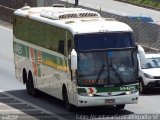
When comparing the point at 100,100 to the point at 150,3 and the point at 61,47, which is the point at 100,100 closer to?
the point at 61,47

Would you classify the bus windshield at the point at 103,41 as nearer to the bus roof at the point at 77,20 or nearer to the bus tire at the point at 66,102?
the bus roof at the point at 77,20

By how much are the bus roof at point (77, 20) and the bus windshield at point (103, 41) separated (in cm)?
17

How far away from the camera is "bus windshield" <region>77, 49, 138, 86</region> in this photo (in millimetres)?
24359

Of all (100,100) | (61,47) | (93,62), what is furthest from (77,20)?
(100,100)

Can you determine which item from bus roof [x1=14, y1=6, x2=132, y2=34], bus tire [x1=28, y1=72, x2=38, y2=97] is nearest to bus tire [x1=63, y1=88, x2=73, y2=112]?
bus roof [x1=14, y1=6, x2=132, y2=34]

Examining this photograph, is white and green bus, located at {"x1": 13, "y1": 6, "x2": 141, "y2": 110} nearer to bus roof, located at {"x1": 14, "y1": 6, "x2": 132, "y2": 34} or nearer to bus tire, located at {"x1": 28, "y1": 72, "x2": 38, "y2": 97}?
bus roof, located at {"x1": 14, "y1": 6, "x2": 132, "y2": 34}

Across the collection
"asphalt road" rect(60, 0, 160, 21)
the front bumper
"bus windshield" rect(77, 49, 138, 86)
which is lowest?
"asphalt road" rect(60, 0, 160, 21)

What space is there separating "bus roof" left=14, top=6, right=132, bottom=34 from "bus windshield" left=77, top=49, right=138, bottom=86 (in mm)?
866

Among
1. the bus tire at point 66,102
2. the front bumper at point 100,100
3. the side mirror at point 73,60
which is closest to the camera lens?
the side mirror at point 73,60

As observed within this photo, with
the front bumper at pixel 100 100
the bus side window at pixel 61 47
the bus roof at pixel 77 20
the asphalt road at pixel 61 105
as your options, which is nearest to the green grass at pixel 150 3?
the asphalt road at pixel 61 105

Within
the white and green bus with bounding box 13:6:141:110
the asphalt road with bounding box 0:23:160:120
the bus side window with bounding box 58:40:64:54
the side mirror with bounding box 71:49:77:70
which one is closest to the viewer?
the side mirror with bounding box 71:49:77:70

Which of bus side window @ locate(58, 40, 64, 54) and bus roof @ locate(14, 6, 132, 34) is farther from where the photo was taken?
bus side window @ locate(58, 40, 64, 54)

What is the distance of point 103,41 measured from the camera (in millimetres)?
24734

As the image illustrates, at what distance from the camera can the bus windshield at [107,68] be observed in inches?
959
